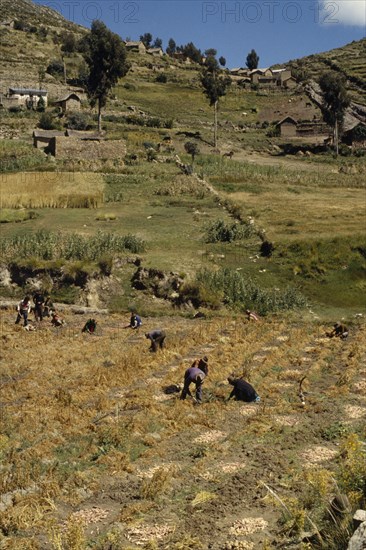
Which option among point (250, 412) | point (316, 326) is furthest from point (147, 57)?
point (250, 412)

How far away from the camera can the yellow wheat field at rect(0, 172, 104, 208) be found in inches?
1882

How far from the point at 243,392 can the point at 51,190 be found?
38.3m

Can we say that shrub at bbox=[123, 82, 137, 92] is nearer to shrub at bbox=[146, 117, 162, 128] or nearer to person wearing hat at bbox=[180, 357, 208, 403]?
shrub at bbox=[146, 117, 162, 128]

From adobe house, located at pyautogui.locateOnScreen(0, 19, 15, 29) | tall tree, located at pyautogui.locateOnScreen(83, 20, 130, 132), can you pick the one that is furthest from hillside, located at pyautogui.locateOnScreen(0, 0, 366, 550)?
adobe house, located at pyautogui.locateOnScreen(0, 19, 15, 29)

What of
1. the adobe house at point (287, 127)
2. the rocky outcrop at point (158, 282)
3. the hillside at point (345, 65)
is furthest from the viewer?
the hillside at point (345, 65)

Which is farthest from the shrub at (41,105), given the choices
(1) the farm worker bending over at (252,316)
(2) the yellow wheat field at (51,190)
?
(1) the farm worker bending over at (252,316)

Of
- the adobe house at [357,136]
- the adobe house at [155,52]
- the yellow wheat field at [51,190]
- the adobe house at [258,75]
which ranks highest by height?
the adobe house at [155,52]

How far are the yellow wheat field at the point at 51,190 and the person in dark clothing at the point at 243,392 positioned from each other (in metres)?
33.4

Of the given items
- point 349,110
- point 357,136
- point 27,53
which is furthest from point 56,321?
point 27,53

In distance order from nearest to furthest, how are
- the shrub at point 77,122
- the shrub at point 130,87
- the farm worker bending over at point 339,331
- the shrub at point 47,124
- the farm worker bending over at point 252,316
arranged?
the farm worker bending over at point 339,331 → the farm worker bending over at point 252,316 → the shrub at point 47,124 → the shrub at point 77,122 → the shrub at point 130,87

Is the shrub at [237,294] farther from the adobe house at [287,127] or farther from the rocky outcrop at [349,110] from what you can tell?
the adobe house at [287,127]

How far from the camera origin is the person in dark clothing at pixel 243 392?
641 inches

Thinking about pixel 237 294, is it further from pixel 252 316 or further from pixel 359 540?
pixel 359 540

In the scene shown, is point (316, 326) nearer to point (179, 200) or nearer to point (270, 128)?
point (179, 200)
